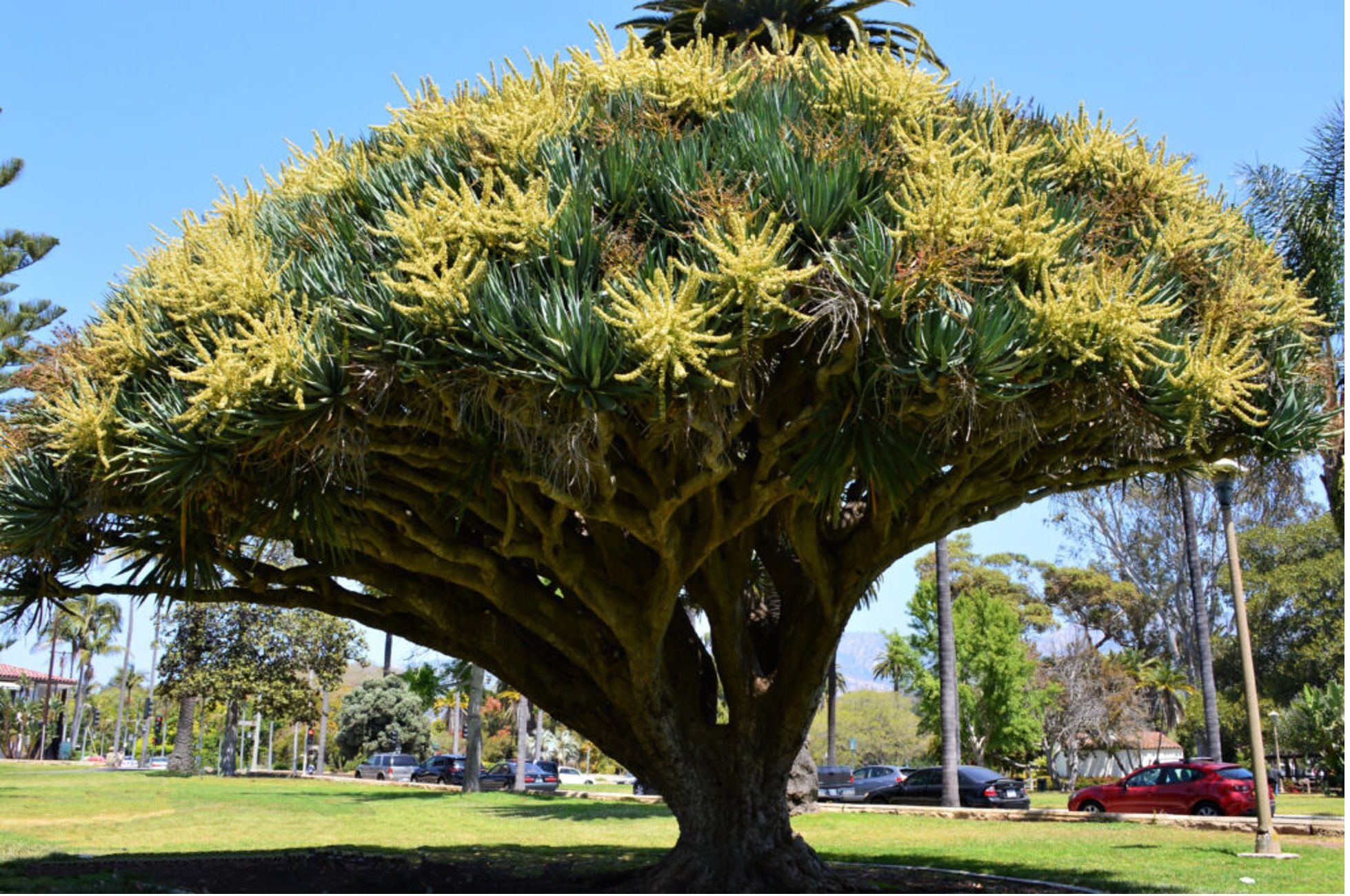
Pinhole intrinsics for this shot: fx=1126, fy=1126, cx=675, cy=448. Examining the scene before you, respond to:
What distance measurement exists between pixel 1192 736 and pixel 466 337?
50486mm

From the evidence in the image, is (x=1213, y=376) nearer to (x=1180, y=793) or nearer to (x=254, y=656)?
(x=1180, y=793)

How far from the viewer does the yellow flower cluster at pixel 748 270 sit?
777 cm

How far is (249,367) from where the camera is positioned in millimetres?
8141

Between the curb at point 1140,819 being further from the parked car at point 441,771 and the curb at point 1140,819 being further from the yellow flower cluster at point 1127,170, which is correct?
the parked car at point 441,771

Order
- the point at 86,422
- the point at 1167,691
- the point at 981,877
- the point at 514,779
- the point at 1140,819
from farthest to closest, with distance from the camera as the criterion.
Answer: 1. the point at 1167,691
2. the point at 514,779
3. the point at 1140,819
4. the point at 981,877
5. the point at 86,422

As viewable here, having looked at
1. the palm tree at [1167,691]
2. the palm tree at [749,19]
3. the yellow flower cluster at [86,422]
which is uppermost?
the palm tree at [749,19]

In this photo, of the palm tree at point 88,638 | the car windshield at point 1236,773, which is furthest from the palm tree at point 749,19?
the palm tree at point 88,638

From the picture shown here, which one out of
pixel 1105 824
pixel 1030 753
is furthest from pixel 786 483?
pixel 1030 753

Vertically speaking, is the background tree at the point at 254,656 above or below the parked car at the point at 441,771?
above

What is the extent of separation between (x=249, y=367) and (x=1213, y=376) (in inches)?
285

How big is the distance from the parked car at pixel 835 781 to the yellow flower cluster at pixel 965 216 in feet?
95.8

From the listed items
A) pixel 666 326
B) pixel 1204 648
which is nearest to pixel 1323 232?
pixel 666 326

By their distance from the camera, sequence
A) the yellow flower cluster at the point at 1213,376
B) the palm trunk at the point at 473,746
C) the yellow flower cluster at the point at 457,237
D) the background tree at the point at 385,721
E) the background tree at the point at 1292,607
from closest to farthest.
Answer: the yellow flower cluster at the point at 457,237 < the yellow flower cluster at the point at 1213,376 < the palm trunk at the point at 473,746 < the background tree at the point at 1292,607 < the background tree at the point at 385,721

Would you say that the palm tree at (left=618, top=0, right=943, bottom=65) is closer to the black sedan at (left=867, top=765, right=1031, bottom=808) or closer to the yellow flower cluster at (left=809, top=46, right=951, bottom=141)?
the yellow flower cluster at (left=809, top=46, right=951, bottom=141)
